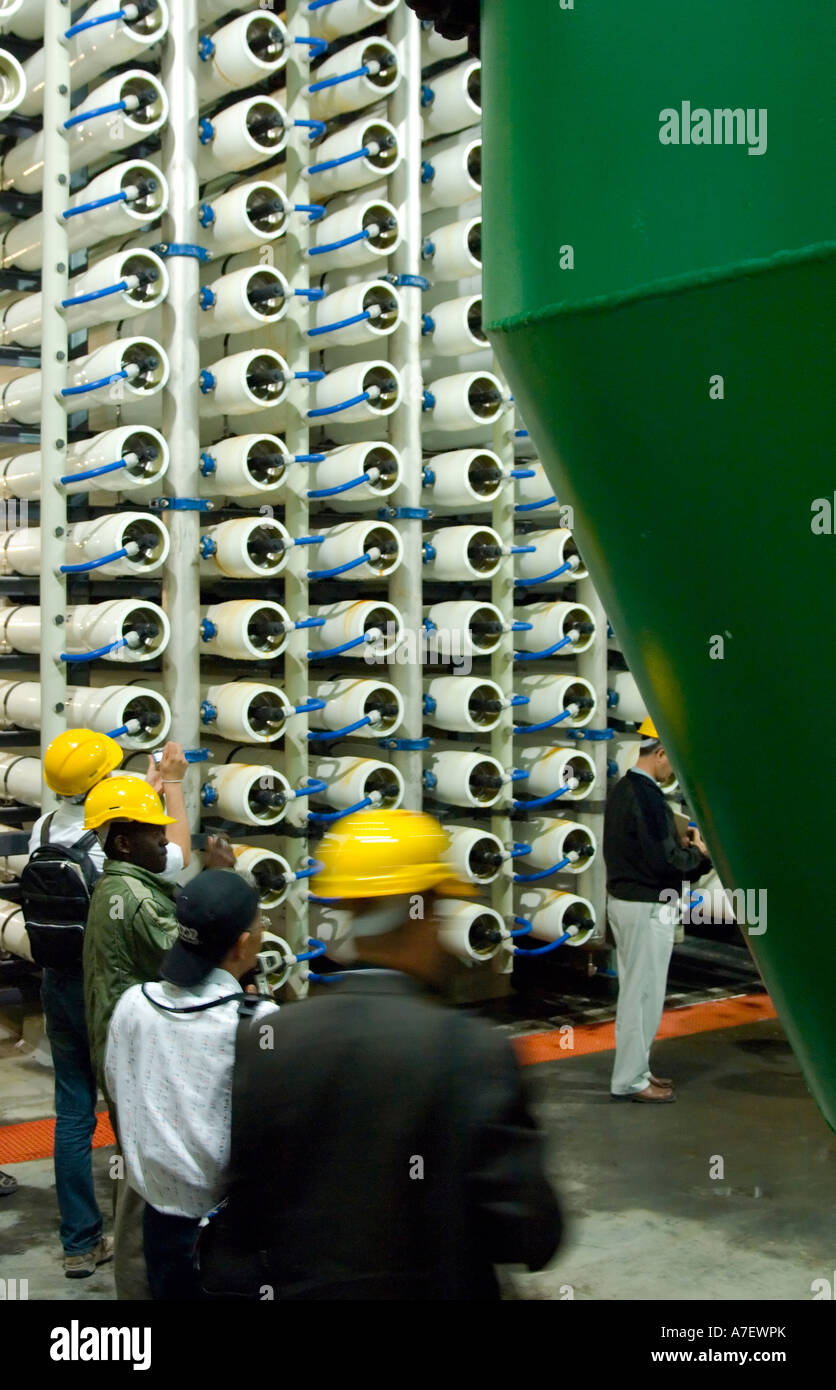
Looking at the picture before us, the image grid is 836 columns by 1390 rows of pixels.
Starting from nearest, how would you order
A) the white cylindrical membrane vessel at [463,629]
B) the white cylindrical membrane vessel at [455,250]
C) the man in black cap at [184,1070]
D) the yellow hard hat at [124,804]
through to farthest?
1. the man in black cap at [184,1070]
2. the yellow hard hat at [124,804]
3. the white cylindrical membrane vessel at [455,250]
4. the white cylindrical membrane vessel at [463,629]

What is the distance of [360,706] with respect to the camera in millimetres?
6367

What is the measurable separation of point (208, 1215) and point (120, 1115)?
25cm

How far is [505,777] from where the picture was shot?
6.76m

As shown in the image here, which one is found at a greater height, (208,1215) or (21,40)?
(21,40)

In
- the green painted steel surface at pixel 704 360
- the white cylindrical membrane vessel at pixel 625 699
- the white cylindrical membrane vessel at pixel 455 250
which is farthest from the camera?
the white cylindrical membrane vessel at pixel 625 699

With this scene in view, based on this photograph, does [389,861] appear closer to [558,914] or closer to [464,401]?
[464,401]

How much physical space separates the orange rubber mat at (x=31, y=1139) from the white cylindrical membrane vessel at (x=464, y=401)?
3256 millimetres

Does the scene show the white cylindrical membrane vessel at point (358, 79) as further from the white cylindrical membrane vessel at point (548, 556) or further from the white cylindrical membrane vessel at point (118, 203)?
the white cylindrical membrane vessel at point (548, 556)

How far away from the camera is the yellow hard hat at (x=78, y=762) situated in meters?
4.55

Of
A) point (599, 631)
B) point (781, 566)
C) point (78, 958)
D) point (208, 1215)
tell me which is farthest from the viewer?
point (599, 631)

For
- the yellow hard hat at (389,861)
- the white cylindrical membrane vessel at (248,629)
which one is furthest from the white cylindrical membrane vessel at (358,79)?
the yellow hard hat at (389,861)

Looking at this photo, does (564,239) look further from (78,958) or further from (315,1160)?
(78,958)

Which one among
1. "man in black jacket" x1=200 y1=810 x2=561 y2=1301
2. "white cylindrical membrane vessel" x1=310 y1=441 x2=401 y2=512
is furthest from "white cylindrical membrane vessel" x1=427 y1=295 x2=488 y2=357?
"man in black jacket" x1=200 y1=810 x2=561 y2=1301

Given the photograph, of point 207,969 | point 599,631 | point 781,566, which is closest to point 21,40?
point 599,631
